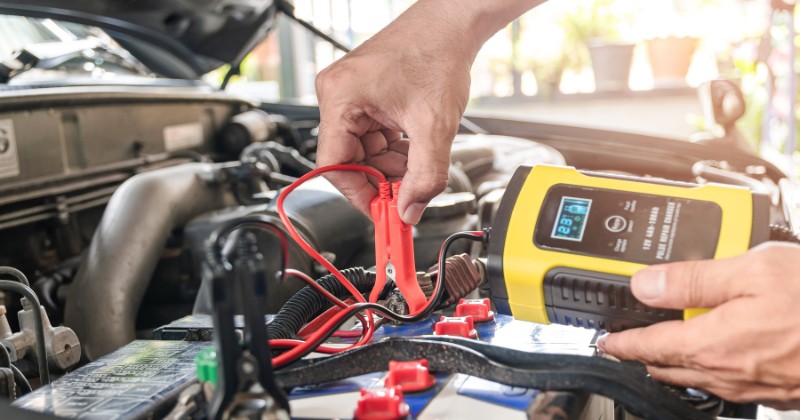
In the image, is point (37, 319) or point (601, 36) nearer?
point (37, 319)

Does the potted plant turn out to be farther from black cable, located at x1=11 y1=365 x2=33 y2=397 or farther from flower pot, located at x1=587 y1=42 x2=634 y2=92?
black cable, located at x1=11 y1=365 x2=33 y2=397

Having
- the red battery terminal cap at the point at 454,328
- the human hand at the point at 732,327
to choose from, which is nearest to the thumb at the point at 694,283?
the human hand at the point at 732,327

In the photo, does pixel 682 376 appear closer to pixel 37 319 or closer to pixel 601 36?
pixel 37 319

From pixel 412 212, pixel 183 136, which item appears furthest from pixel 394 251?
pixel 183 136

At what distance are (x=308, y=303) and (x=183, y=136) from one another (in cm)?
78

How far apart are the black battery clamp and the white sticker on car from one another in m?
0.90

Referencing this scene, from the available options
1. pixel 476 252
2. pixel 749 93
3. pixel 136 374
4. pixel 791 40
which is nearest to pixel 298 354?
pixel 136 374

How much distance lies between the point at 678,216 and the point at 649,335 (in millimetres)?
120

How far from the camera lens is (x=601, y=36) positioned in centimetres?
545

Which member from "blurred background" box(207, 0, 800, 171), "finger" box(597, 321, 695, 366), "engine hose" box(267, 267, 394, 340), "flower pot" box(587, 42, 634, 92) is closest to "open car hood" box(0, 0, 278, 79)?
"engine hose" box(267, 267, 394, 340)

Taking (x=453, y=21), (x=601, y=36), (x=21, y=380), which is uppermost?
(x=601, y=36)

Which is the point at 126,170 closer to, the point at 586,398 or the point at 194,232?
the point at 194,232

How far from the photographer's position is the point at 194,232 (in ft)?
3.93

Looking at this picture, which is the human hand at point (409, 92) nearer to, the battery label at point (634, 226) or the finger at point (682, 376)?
the battery label at point (634, 226)
